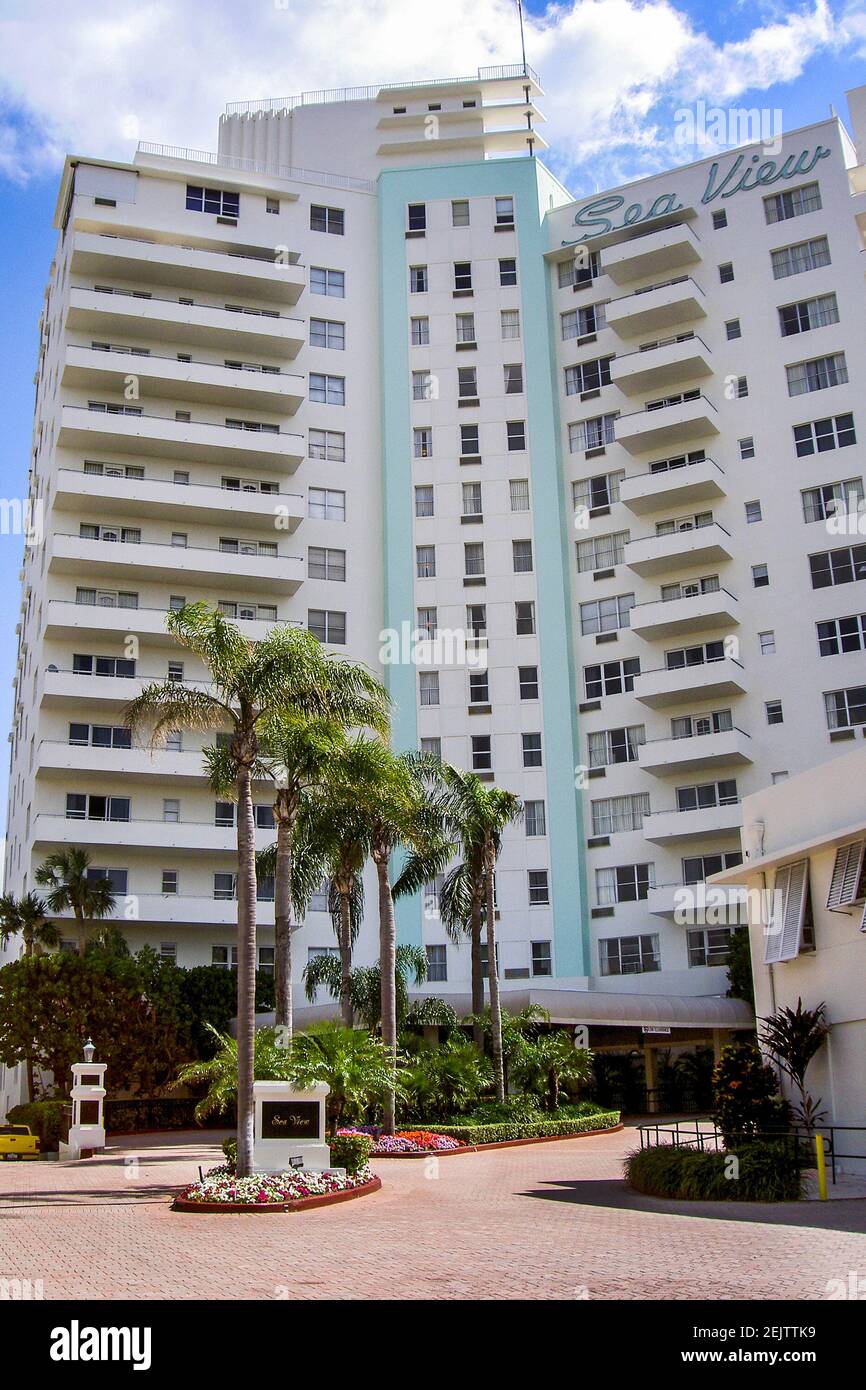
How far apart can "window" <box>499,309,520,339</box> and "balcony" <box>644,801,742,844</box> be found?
24.7m

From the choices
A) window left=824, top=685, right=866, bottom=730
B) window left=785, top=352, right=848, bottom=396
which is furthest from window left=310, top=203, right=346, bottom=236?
window left=824, top=685, right=866, bottom=730

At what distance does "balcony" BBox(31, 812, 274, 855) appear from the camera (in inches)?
2083

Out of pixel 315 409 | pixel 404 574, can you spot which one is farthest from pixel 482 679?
pixel 315 409

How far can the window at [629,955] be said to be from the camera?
5362cm

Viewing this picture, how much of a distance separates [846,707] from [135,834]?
95.8 ft

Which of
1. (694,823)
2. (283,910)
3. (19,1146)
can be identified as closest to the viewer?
(283,910)

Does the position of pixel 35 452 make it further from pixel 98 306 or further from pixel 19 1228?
pixel 19 1228

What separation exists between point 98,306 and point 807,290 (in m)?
31.3

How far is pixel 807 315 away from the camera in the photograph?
56875 mm

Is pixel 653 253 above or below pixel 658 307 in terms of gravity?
above

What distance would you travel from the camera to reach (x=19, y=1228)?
1922 centimetres

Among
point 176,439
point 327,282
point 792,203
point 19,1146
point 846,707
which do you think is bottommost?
point 19,1146

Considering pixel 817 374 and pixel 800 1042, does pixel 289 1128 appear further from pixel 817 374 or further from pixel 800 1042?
pixel 817 374

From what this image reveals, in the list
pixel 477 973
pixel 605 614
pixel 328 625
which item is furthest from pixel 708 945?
pixel 328 625
